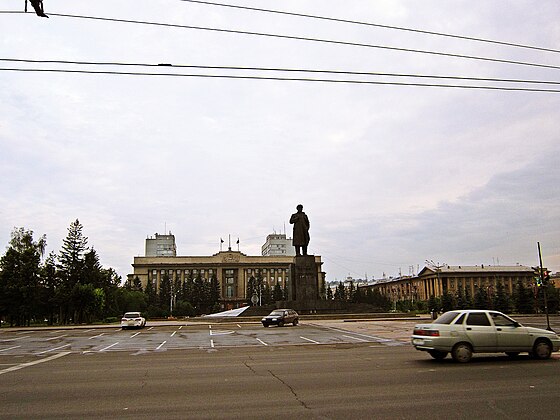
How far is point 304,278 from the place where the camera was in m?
44.8

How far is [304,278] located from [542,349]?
3159 cm

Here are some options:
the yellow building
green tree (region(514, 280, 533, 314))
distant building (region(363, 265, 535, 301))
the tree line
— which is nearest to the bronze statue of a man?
the tree line

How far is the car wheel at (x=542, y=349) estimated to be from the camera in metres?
13.7

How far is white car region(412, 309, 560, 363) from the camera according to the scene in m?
13.2

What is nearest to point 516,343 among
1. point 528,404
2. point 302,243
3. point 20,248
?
point 528,404

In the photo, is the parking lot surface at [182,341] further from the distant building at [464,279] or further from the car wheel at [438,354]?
the distant building at [464,279]

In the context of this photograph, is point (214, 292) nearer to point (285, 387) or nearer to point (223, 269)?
point (223, 269)

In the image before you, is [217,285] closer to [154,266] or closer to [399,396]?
[154,266]

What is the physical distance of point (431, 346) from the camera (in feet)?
43.1

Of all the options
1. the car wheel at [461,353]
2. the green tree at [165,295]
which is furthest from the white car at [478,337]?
the green tree at [165,295]

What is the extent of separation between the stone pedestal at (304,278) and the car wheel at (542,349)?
3138 cm

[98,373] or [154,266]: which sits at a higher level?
[154,266]

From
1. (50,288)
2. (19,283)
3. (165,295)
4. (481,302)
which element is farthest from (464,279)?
(19,283)

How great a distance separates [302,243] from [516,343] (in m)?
32.3
